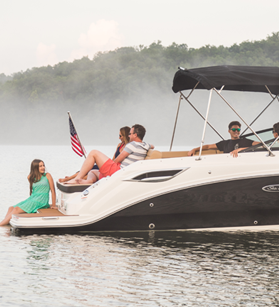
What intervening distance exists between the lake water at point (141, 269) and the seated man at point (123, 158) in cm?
90

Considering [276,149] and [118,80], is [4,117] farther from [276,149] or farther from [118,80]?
[276,149]

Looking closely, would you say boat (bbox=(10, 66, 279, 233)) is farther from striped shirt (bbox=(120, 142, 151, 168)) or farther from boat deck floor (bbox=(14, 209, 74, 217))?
striped shirt (bbox=(120, 142, 151, 168))

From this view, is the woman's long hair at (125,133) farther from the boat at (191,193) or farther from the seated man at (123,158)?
the boat at (191,193)

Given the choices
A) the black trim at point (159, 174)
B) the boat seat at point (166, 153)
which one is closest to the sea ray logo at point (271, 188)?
the boat seat at point (166, 153)

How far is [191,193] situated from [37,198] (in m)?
2.50

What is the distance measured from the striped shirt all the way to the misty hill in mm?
76525

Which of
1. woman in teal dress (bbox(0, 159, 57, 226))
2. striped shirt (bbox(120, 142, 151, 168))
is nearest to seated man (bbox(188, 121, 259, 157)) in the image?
striped shirt (bbox(120, 142, 151, 168))

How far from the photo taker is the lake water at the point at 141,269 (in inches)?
177

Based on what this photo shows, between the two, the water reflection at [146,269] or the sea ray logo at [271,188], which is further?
the sea ray logo at [271,188]

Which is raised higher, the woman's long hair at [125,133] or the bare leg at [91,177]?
the woman's long hair at [125,133]

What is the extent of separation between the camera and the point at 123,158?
7.14 m

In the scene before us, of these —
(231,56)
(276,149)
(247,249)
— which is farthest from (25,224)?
(231,56)

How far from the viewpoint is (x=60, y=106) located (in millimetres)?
93250

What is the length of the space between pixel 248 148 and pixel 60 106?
8847 centimetres
